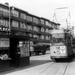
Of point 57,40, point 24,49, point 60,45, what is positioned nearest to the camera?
point 24,49

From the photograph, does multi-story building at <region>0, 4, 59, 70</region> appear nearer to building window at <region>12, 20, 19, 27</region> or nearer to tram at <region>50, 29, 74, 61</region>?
building window at <region>12, 20, 19, 27</region>

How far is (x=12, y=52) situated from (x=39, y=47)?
20390 millimetres

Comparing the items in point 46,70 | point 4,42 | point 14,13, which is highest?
point 14,13

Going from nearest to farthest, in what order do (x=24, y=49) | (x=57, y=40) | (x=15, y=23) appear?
(x=24, y=49) < (x=57, y=40) < (x=15, y=23)

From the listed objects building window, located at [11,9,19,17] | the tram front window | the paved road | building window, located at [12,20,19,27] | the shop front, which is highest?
building window, located at [11,9,19,17]

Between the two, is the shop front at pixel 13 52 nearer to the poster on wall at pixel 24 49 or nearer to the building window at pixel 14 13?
the poster on wall at pixel 24 49

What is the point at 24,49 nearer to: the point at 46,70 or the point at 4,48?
the point at 4,48

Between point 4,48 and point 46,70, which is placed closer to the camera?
point 46,70


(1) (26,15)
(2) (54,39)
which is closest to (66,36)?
(2) (54,39)

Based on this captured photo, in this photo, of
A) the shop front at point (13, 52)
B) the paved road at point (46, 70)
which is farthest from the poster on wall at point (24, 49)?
the paved road at point (46, 70)

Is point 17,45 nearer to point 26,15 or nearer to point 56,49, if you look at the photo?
point 56,49

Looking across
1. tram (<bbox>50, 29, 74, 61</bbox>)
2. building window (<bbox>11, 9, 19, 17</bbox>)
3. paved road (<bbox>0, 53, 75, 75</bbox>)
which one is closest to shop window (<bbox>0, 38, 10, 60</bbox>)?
paved road (<bbox>0, 53, 75, 75</bbox>)

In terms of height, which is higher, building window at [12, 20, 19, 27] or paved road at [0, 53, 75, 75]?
building window at [12, 20, 19, 27]

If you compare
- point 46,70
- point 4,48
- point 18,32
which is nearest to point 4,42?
point 4,48
